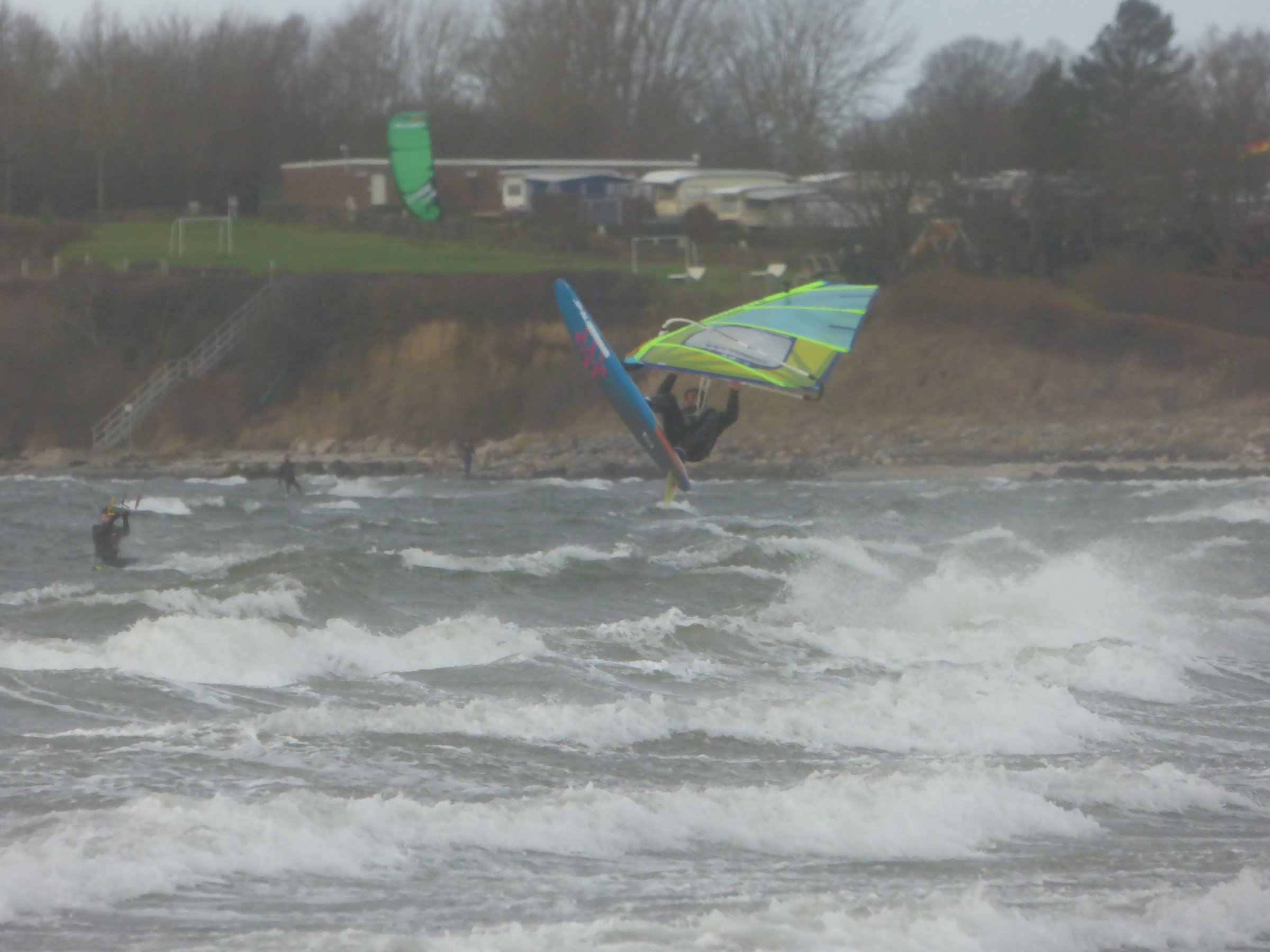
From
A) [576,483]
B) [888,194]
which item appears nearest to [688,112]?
[888,194]

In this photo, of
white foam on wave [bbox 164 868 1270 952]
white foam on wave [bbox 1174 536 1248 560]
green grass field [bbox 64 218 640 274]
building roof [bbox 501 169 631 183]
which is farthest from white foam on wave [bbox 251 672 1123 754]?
building roof [bbox 501 169 631 183]

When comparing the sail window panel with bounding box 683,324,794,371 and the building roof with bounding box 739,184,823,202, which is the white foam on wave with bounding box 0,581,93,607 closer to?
the sail window panel with bounding box 683,324,794,371

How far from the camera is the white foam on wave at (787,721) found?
1202cm

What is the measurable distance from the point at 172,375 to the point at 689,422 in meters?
37.8

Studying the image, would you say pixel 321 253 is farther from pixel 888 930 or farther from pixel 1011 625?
pixel 888 930

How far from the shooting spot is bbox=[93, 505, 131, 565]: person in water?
21.2 metres

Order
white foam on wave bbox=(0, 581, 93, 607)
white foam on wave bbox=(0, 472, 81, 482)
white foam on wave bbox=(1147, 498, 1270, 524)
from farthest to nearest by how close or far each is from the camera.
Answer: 1. white foam on wave bbox=(0, 472, 81, 482)
2. white foam on wave bbox=(1147, 498, 1270, 524)
3. white foam on wave bbox=(0, 581, 93, 607)

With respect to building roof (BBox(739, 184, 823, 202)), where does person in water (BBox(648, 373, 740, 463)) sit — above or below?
below

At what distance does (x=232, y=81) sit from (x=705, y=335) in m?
61.8

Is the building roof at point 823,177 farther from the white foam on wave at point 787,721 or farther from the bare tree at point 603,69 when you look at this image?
the white foam on wave at point 787,721

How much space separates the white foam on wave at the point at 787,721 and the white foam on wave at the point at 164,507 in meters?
17.8

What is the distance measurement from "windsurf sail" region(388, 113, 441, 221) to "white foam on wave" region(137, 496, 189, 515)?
75.4 feet

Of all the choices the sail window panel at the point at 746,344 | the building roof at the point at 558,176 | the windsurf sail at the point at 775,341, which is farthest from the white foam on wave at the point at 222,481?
the sail window panel at the point at 746,344

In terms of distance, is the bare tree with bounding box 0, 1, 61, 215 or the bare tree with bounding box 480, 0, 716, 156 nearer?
the bare tree with bounding box 0, 1, 61, 215
